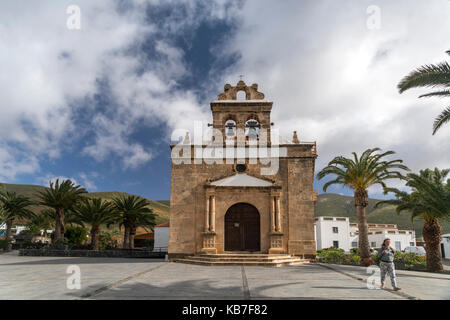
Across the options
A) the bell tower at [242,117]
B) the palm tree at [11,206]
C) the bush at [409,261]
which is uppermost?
the bell tower at [242,117]

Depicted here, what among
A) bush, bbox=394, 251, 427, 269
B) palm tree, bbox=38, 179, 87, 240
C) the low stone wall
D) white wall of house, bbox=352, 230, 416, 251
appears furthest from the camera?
white wall of house, bbox=352, 230, 416, 251

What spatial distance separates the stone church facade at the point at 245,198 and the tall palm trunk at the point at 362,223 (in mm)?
2965

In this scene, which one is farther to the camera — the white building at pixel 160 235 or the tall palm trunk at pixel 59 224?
the white building at pixel 160 235

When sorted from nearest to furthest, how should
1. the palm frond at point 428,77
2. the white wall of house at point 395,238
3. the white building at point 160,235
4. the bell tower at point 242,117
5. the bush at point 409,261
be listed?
the palm frond at point 428,77 → the bush at point 409,261 → the bell tower at point 242,117 → the white building at point 160,235 → the white wall of house at point 395,238

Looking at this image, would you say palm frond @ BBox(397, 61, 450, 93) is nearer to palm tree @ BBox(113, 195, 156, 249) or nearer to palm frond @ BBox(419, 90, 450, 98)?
palm frond @ BBox(419, 90, 450, 98)

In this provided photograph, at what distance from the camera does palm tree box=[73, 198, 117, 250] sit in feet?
90.8

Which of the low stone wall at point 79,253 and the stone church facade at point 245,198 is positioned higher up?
the stone church facade at point 245,198

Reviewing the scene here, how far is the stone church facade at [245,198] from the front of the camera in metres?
17.3

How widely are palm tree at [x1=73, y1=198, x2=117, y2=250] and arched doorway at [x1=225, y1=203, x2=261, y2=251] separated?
48.7 ft

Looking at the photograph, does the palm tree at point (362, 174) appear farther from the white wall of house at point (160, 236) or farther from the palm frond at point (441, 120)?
the white wall of house at point (160, 236)

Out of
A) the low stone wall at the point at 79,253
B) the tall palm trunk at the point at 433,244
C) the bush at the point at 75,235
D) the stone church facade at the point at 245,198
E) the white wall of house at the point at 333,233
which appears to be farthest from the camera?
the white wall of house at the point at 333,233

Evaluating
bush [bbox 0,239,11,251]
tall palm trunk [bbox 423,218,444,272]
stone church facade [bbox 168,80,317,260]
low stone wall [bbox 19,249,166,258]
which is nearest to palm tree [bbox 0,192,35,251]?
bush [bbox 0,239,11,251]

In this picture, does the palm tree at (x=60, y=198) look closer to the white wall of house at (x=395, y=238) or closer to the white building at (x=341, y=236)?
the white building at (x=341, y=236)

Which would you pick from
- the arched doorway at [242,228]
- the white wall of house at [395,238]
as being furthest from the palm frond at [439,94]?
the white wall of house at [395,238]
